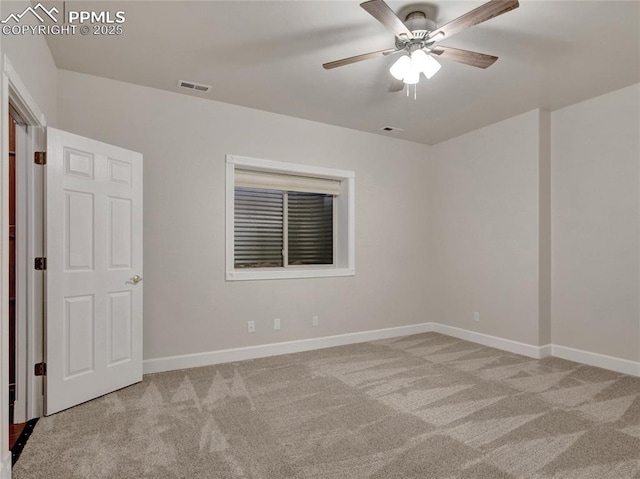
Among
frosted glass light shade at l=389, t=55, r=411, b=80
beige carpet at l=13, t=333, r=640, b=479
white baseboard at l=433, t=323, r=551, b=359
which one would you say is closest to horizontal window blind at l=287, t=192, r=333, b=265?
beige carpet at l=13, t=333, r=640, b=479

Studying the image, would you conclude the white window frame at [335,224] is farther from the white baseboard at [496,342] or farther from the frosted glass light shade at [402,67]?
the frosted glass light shade at [402,67]

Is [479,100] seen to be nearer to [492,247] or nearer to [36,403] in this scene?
[492,247]

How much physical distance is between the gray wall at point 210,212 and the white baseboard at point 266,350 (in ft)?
0.22

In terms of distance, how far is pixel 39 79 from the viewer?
2717mm

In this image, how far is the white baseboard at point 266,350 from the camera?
12.1 ft

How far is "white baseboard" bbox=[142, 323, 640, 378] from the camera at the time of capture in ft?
12.1

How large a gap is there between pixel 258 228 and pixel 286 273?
659 millimetres

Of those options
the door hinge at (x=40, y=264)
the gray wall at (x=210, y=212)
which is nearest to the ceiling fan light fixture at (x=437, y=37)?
the gray wall at (x=210, y=212)

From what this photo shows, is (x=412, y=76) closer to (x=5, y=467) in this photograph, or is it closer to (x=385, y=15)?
(x=385, y=15)

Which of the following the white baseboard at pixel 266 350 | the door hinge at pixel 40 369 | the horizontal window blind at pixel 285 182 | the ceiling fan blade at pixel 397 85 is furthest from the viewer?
the horizontal window blind at pixel 285 182

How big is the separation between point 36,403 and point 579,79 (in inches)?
200

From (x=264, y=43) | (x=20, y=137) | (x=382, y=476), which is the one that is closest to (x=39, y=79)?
(x=20, y=137)

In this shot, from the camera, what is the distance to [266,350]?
421cm

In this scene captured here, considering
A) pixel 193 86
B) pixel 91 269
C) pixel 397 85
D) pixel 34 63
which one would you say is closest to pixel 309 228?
pixel 193 86
